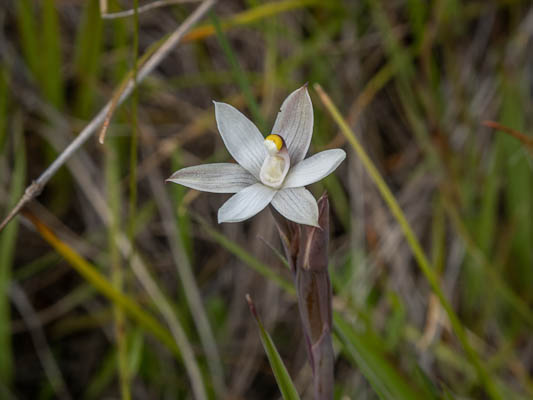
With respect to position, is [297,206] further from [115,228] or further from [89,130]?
[115,228]

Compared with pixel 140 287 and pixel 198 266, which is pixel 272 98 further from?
pixel 140 287

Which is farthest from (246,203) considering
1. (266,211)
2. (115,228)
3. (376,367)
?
(266,211)

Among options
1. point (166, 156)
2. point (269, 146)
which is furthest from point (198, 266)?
point (269, 146)

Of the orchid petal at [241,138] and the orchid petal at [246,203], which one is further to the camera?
the orchid petal at [241,138]

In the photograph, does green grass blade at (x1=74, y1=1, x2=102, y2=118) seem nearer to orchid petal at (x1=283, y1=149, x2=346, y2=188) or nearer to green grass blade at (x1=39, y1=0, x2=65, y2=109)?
green grass blade at (x1=39, y1=0, x2=65, y2=109)

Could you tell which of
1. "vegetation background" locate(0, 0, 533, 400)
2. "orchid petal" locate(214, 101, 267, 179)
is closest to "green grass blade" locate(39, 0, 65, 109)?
"vegetation background" locate(0, 0, 533, 400)

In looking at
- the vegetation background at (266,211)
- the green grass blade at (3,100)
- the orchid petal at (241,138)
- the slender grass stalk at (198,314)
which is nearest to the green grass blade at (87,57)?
the vegetation background at (266,211)

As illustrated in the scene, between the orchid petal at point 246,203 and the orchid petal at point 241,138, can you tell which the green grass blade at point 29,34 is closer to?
the orchid petal at point 241,138
